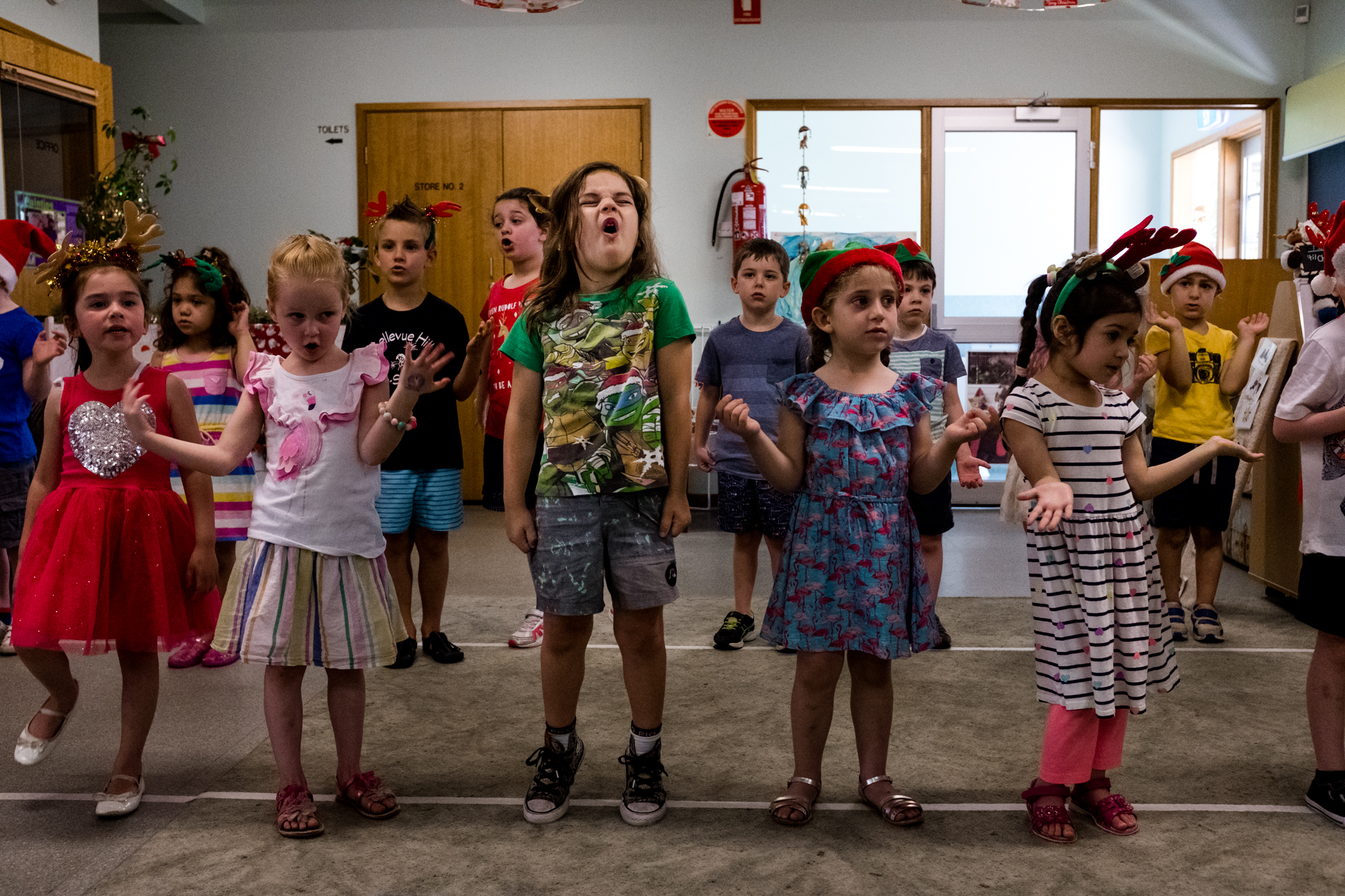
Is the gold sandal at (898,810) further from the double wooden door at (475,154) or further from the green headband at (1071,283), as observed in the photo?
the double wooden door at (475,154)

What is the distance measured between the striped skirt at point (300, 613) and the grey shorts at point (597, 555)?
354 millimetres

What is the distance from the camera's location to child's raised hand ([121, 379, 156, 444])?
6.48ft

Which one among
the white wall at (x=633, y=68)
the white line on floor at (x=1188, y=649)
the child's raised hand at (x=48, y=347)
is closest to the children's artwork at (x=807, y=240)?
the white wall at (x=633, y=68)

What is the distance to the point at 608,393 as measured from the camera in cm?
211

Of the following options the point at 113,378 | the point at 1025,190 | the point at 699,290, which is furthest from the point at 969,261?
the point at 113,378

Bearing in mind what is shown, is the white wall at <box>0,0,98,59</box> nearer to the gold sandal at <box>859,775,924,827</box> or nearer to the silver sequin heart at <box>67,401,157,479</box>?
the silver sequin heart at <box>67,401,157,479</box>

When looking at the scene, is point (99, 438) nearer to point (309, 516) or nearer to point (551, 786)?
point (309, 516)

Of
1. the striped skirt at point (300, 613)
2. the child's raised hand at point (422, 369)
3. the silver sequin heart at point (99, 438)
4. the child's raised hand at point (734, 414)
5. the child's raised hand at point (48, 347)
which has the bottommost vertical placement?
the striped skirt at point (300, 613)

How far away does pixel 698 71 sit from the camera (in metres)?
6.49

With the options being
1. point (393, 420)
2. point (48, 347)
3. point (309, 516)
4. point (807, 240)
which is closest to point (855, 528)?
point (393, 420)

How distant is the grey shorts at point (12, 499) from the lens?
3.48 metres

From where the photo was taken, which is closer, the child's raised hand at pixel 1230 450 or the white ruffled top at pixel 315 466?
the child's raised hand at pixel 1230 450

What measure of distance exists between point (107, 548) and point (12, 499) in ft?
5.42

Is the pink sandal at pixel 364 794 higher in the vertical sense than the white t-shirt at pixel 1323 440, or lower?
lower
